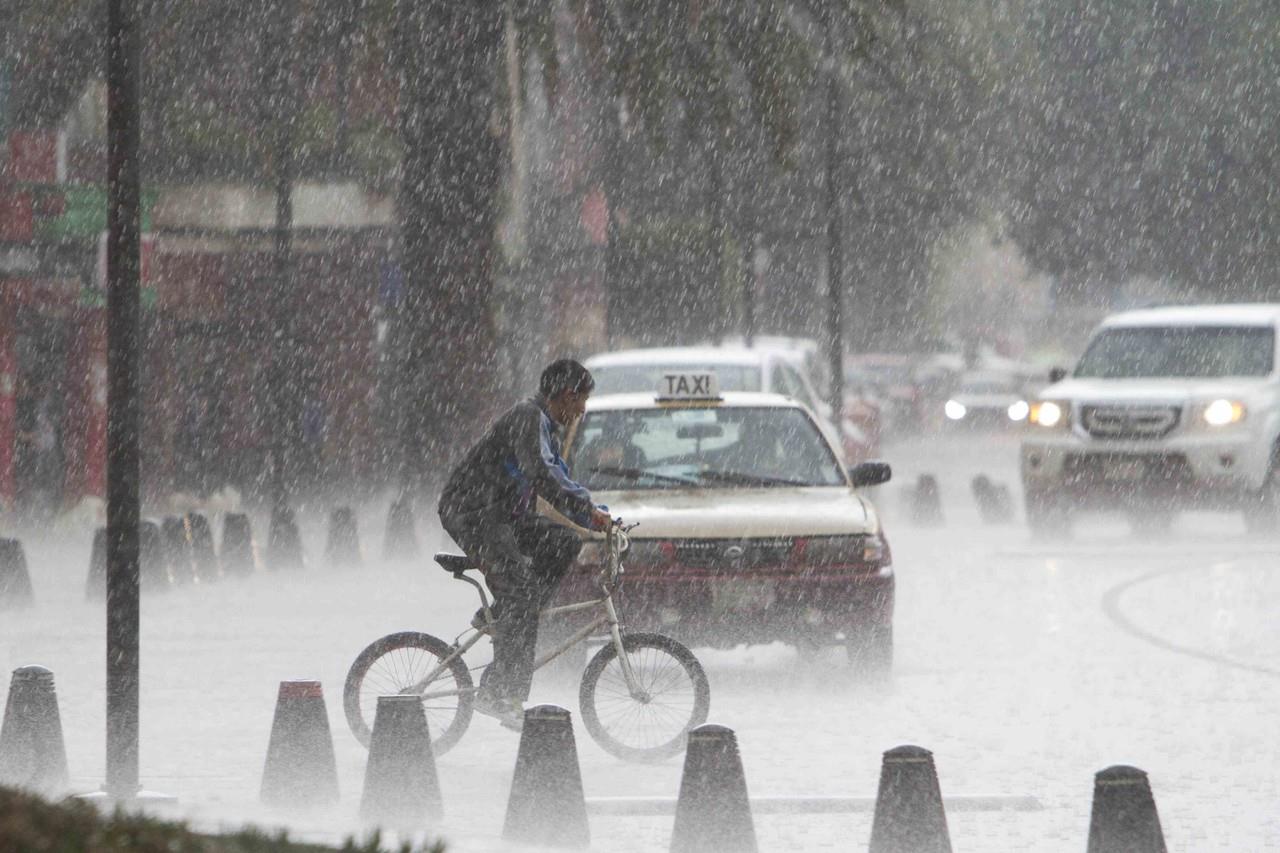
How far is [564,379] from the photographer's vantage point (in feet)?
33.1

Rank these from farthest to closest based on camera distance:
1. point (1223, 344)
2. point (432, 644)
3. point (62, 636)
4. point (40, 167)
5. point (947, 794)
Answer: point (40, 167) → point (1223, 344) → point (62, 636) → point (432, 644) → point (947, 794)

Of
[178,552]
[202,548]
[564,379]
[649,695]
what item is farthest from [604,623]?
[202,548]

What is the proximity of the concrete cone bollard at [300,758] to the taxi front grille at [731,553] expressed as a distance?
3.63 metres

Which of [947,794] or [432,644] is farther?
[432,644]

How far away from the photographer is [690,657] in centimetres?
1042

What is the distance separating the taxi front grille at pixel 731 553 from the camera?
1251cm

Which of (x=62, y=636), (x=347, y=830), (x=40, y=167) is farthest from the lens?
(x=40, y=167)

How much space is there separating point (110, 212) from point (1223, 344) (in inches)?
639

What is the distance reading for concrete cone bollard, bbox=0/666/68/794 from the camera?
9.23 meters

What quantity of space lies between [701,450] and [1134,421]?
905cm

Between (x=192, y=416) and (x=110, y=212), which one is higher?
(x=110, y=212)

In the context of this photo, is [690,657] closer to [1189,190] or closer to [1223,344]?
[1223,344]

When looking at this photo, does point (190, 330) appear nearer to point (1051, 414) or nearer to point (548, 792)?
point (1051, 414)

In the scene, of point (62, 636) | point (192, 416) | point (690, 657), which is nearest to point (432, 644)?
point (690, 657)
